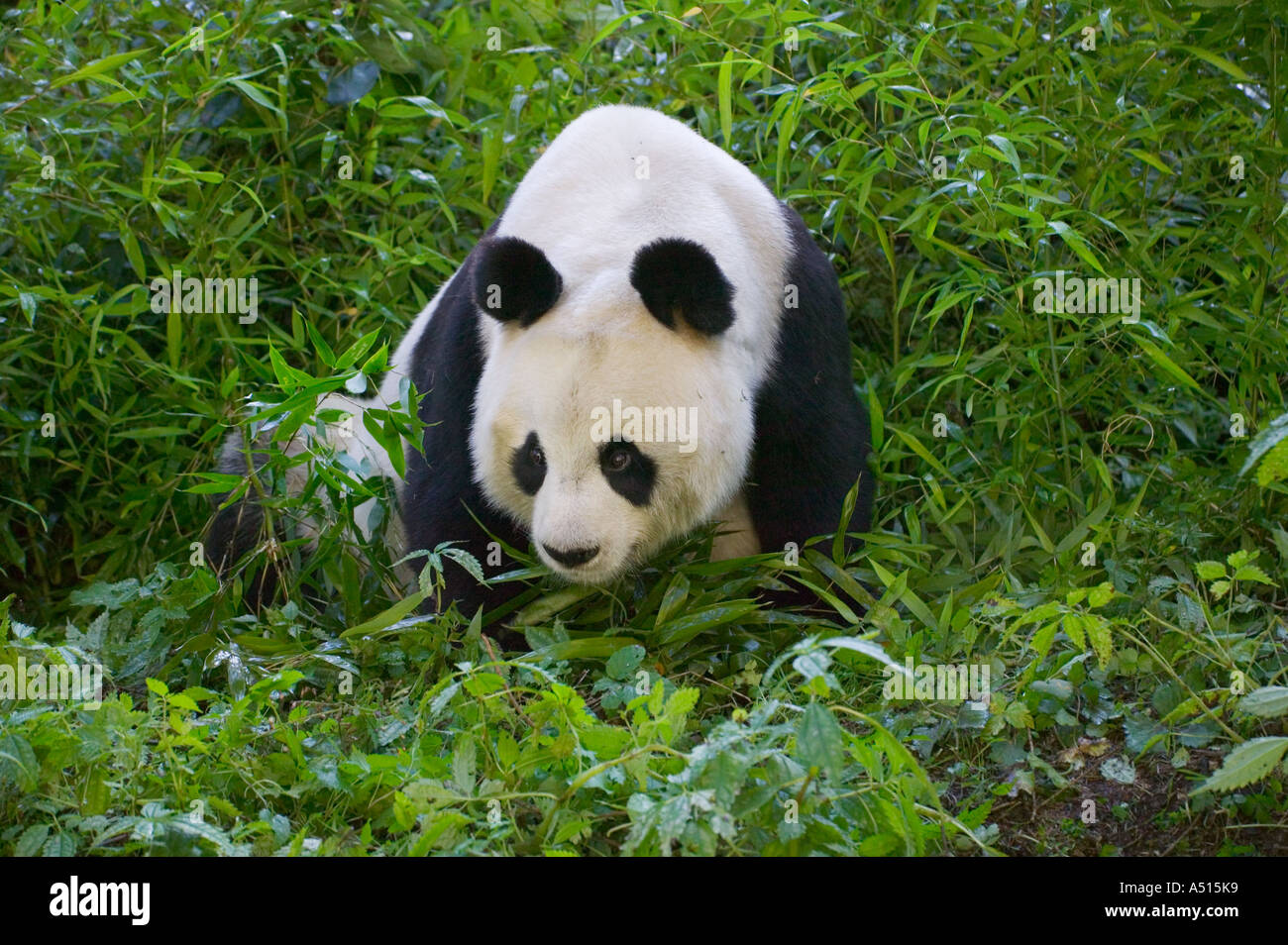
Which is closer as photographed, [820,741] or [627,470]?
[820,741]

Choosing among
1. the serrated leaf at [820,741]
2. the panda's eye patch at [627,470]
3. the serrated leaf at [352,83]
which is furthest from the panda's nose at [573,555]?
the serrated leaf at [352,83]

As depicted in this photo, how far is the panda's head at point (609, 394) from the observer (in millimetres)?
3457

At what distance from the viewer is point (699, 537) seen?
13.3ft

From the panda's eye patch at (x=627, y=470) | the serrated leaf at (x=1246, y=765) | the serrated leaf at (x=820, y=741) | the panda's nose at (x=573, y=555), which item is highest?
the panda's eye patch at (x=627, y=470)

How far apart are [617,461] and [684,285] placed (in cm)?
51

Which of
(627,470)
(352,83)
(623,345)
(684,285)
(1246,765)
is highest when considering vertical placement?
(352,83)

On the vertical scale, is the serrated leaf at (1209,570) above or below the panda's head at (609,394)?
below

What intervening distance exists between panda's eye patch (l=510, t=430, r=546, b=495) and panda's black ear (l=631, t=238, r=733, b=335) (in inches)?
19.5

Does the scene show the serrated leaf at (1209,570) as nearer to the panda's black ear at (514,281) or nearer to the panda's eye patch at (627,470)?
the panda's eye patch at (627,470)

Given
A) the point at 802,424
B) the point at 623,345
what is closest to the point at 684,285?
the point at 623,345

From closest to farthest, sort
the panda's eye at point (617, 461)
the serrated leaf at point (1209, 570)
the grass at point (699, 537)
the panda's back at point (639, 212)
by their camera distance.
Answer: the grass at point (699, 537)
the serrated leaf at point (1209, 570)
the panda's eye at point (617, 461)
the panda's back at point (639, 212)

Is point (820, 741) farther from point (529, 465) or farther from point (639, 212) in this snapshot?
point (639, 212)

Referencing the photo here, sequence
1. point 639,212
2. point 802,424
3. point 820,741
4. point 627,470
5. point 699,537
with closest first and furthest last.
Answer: point 820,741
point 627,470
point 639,212
point 802,424
point 699,537

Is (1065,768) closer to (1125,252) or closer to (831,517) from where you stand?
(831,517)
